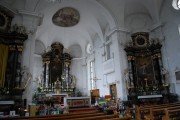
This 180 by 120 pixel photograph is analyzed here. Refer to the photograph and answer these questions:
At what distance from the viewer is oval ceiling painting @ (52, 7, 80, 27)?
49.7 feet

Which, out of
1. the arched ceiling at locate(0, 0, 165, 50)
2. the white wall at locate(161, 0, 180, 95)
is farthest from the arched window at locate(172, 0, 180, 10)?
the arched ceiling at locate(0, 0, 165, 50)

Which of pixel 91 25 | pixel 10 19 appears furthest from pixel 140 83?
pixel 10 19

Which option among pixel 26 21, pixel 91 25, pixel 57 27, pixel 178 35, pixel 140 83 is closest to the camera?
pixel 26 21

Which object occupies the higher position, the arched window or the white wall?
the arched window

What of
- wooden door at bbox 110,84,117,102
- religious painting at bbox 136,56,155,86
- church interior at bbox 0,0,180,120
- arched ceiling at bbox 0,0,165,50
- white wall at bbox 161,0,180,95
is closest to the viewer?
church interior at bbox 0,0,180,120

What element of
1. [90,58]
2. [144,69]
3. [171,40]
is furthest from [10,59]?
[171,40]

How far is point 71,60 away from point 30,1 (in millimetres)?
10286

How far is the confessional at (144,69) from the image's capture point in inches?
445

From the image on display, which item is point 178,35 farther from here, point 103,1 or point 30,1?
point 30,1

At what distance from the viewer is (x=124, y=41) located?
1294 cm

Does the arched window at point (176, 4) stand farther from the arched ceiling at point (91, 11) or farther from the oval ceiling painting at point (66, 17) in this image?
the oval ceiling painting at point (66, 17)

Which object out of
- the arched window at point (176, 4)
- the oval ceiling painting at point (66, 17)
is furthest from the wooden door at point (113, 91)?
the oval ceiling painting at point (66, 17)

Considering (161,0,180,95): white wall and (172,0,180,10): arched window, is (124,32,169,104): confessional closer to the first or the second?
(161,0,180,95): white wall

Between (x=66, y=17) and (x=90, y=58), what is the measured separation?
558 centimetres
